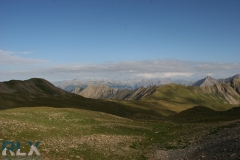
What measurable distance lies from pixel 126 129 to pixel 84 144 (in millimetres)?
13678

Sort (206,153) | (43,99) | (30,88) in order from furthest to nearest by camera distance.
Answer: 1. (30,88)
2. (43,99)
3. (206,153)

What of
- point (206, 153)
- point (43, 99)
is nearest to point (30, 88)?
point (43, 99)

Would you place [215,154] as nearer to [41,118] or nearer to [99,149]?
[99,149]

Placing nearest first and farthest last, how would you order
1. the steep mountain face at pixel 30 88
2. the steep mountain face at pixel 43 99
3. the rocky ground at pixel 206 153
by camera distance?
the rocky ground at pixel 206 153, the steep mountain face at pixel 43 99, the steep mountain face at pixel 30 88

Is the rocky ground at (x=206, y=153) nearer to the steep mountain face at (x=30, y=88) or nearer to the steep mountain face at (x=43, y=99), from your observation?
the steep mountain face at (x=43, y=99)

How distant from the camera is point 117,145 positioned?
2722 centimetres

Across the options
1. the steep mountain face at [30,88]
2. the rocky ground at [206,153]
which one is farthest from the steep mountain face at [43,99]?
the rocky ground at [206,153]

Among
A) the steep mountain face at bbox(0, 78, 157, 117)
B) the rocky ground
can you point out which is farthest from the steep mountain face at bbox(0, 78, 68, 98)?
the rocky ground

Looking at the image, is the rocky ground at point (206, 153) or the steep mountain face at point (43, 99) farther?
the steep mountain face at point (43, 99)

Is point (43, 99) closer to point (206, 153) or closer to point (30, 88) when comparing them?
point (30, 88)

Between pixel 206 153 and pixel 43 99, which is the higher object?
pixel 43 99

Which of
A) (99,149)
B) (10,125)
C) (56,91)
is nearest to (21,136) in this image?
A: (10,125)

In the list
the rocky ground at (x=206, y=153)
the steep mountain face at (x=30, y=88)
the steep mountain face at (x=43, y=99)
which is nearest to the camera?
the rocky ground at (x=206, y=153)

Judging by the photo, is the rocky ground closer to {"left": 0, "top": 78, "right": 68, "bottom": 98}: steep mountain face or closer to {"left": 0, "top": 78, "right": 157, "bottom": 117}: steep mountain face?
{"left": 0, "top": 78, "right": 157, "bottom": 117}: steep mountain face
